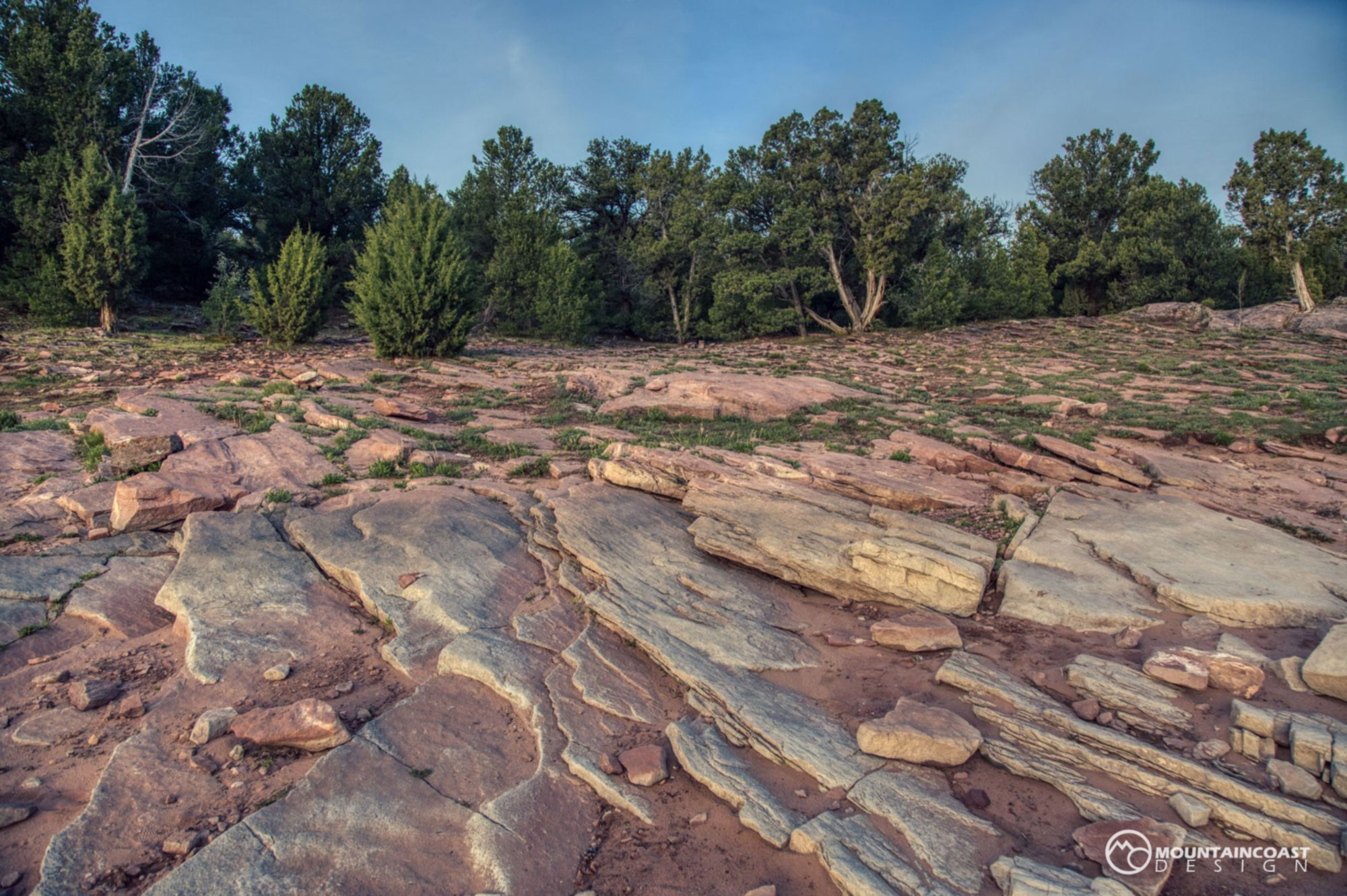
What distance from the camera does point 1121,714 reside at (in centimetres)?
492

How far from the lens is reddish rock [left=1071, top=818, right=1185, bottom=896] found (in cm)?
349

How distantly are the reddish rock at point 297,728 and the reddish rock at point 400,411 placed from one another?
896cm

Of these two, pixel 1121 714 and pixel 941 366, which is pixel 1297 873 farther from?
pixel 941 366

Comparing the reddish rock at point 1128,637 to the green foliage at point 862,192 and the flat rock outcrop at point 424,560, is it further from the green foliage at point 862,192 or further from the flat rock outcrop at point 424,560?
the green foliage at point 862,192

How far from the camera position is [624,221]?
4112 centimetres

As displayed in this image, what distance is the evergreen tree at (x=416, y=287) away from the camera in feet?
65.1

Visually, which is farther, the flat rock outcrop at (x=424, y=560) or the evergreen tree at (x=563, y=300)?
the evergreen tree at (x=563, y=300)

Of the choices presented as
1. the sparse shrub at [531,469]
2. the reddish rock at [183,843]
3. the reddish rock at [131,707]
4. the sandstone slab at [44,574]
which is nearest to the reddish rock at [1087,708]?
the reddish rock at [183,843]

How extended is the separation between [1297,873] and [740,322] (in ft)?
113

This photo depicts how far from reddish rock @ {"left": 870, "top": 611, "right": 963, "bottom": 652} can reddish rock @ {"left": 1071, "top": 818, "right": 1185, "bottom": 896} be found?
2.15 m

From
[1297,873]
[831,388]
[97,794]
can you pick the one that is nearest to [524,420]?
[831,388]

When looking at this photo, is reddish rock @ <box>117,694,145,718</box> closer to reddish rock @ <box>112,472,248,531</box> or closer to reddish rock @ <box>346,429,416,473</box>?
reddish rock @ <box>112,472,248,531</box>

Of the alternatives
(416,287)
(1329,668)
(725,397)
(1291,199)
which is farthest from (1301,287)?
(416,287)

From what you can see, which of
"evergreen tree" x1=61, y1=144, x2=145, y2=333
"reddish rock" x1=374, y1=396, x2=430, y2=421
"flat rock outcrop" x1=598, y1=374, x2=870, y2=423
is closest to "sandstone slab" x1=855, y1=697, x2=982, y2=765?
"flat rock outcrop" x1=598, y1=374, x2=870, y2=423
